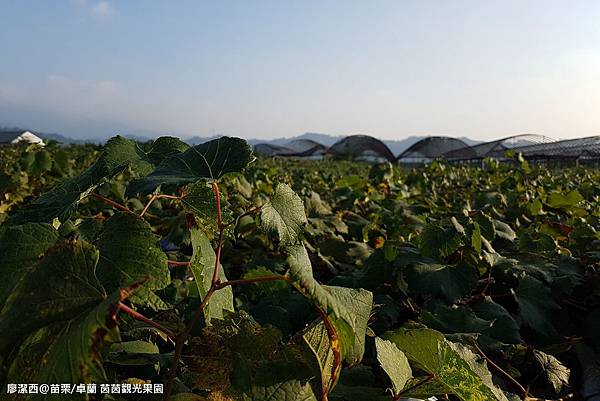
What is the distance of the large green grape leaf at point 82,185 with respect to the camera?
745mm

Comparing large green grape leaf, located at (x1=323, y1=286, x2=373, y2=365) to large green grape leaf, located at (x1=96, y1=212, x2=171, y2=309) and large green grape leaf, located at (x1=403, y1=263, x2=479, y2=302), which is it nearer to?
large green grape leaf, located at (x1=96, y1=212, x2=171, y2=309)

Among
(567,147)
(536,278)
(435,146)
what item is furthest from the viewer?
(435,146)

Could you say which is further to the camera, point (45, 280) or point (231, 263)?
point (231, 263)

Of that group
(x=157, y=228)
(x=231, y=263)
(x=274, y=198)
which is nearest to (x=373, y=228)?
(x=231, y=263)

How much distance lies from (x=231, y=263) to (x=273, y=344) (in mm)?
1665

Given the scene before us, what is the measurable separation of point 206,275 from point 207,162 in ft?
0.58

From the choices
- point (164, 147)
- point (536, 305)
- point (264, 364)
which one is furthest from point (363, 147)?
point (264, 364)

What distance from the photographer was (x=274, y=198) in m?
0.91

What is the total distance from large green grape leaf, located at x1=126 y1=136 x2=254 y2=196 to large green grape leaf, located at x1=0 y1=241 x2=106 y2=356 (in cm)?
17

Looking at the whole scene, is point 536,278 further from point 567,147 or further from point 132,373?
point 567,147

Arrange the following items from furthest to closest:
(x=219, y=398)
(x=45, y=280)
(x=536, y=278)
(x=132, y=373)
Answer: (x=536, y=278), (x=132, y=373), (x=219, y=398), (x=45, y=280)

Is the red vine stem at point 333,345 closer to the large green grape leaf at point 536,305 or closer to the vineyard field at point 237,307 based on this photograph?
A: the vineyard field at point 237,307

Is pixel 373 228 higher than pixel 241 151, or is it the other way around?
pixel 241 151

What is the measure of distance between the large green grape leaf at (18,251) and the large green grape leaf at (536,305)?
4.70 feet
